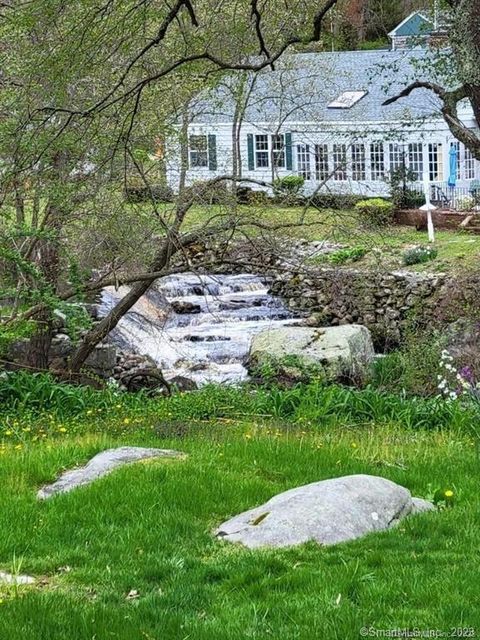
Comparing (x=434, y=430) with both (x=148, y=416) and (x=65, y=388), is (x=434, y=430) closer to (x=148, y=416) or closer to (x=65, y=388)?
(x=148, y=416)

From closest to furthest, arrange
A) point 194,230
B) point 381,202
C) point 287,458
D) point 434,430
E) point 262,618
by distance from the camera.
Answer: point 262,618 < point 287,458 < point 434,430 < point 194,230 < point 381,202

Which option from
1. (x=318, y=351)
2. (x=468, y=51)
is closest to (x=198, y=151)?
(x=318, y=351)

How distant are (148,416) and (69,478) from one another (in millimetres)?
3182

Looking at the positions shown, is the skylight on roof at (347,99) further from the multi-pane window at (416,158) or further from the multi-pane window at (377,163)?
the multi-pane window at (416,158)

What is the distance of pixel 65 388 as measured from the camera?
33.1 ft

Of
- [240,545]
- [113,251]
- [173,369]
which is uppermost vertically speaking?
[113,251]

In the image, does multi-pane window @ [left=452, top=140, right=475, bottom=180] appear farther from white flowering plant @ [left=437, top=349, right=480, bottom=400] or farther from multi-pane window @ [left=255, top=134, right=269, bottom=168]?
white flowering plant @ [left=437, top=349, right=480, bottom=400]

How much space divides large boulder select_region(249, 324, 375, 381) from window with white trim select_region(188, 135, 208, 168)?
3.09 m

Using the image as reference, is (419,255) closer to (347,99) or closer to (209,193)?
(347,99)

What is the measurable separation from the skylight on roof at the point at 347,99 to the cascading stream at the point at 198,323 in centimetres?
792

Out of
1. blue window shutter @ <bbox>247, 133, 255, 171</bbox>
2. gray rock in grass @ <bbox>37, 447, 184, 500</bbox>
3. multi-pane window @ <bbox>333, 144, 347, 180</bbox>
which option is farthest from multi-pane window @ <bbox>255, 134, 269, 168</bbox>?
gray rock in grass @ <bbox>37, 447, 184, 500</bbox>

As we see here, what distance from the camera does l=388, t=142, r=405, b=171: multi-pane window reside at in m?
29.0

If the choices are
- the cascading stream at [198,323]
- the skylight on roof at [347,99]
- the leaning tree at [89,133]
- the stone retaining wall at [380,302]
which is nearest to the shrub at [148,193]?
the leaning tree at [89,133]

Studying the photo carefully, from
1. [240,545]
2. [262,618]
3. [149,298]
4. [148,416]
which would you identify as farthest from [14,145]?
[149,298]
